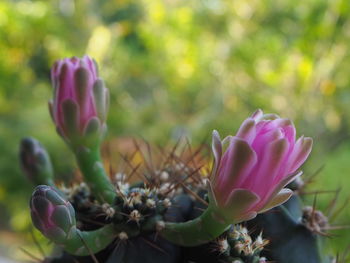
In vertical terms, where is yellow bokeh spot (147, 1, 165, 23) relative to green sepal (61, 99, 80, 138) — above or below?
above

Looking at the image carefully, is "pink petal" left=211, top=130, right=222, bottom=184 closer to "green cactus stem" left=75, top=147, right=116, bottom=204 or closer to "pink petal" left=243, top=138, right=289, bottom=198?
"pink petal" left=243, top=138, right=289, bottom=198

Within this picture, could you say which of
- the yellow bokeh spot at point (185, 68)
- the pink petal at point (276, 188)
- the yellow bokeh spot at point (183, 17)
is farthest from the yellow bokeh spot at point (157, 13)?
the pink petal at point (276, 188)

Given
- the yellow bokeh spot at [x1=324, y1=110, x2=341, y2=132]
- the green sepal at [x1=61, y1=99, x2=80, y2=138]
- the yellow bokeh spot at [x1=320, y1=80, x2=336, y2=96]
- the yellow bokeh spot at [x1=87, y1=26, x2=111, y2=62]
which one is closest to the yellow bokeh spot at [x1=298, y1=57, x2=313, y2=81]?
the yellow bokeh spot at [x1=320, y1=80, x2=336, y2=96]

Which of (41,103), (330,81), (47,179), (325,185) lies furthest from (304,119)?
(47,179)

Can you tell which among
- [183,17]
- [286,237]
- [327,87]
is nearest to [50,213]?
[286,237]

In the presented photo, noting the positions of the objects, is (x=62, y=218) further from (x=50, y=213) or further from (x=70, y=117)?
(x=70, y=117)

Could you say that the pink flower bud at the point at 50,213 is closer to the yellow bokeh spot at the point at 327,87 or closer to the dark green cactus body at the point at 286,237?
the dark green cactus body at the point at 286,237
